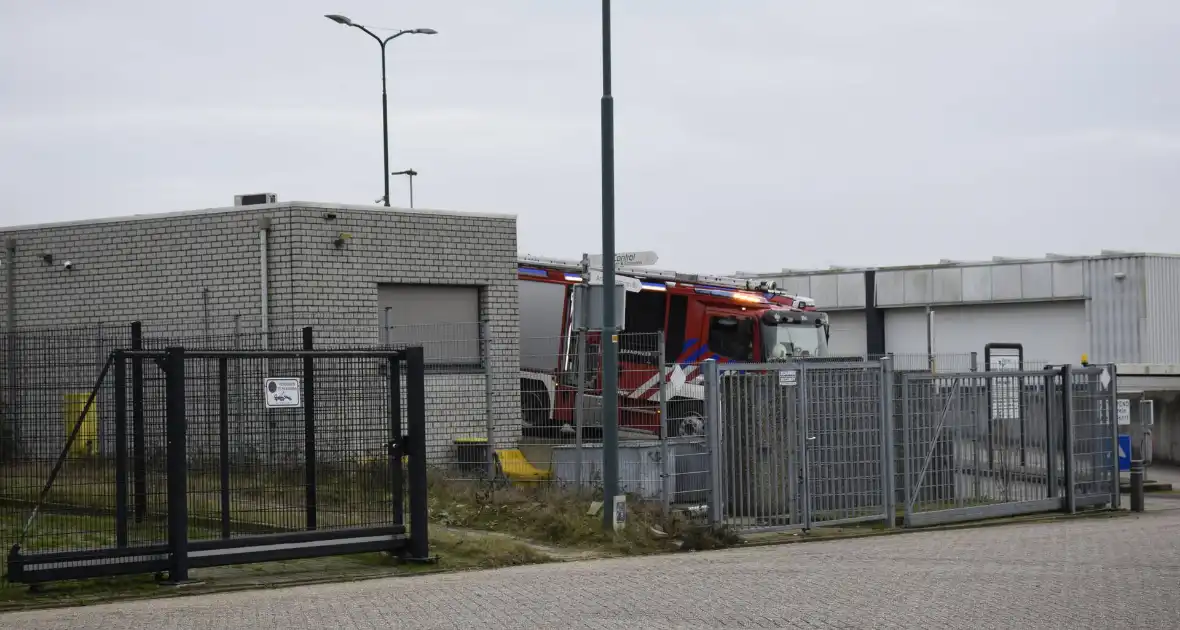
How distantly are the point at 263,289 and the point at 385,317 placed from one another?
193cm

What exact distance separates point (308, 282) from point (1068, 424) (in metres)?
11.2

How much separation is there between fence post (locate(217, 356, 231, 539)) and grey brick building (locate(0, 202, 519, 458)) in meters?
7.19

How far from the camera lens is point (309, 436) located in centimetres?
1337

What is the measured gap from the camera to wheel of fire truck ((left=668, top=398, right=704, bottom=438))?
18469 mm

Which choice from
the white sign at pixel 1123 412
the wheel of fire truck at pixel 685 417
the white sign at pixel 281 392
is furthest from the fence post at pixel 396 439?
the white sign at pixel 1123 412

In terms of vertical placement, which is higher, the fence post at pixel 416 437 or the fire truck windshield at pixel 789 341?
the fire truck windshield at pixel 789 341

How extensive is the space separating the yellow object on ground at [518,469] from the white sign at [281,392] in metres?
5.96

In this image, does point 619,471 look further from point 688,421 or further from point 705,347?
point 705,347

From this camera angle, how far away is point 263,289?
846 inches

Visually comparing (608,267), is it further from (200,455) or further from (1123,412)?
(1123,412)

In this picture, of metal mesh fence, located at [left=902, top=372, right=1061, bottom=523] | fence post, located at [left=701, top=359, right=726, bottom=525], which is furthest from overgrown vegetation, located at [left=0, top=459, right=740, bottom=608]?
metal mesh fence, located at [left=902, top=372, right=1061, bottom=523]

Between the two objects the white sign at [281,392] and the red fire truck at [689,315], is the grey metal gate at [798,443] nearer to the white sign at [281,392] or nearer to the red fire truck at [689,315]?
the white sign at [281,392]

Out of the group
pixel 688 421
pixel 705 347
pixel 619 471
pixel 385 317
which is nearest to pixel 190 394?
pixel 619 471

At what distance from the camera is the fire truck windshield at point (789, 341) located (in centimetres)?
2748
